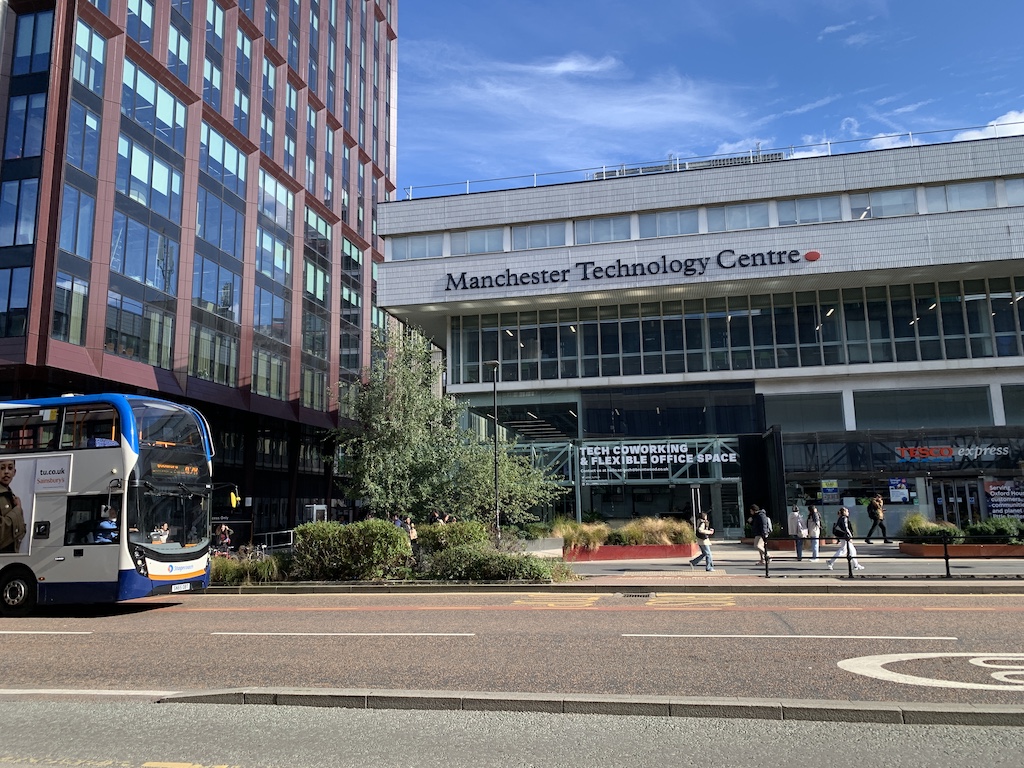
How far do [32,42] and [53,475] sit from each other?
25575mm

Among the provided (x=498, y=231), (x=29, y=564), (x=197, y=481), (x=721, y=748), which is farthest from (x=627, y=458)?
(x=721, y=748)

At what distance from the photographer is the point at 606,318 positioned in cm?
4028

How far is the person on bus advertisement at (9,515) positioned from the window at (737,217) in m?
31.9

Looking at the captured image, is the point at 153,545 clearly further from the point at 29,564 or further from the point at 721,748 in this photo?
the point at 721,748

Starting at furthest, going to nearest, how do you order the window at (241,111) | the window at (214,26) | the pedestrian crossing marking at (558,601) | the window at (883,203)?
the window at (241,111)
the window at (214,26)
the window at (883,203)
the pedestrian crossing marking at (558,601)

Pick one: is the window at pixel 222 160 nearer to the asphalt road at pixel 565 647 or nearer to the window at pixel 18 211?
the window at pixel 18 211

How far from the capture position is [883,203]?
121 ft

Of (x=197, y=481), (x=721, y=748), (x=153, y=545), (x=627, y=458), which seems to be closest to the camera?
(x=721, y=748)

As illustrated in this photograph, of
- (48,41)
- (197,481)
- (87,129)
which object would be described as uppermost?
(48,41)

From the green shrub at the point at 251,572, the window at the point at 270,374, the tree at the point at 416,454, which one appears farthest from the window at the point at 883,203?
the window at the point at 270,374

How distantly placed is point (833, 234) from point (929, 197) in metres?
5.02

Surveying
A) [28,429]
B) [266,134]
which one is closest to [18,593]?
[28,429]

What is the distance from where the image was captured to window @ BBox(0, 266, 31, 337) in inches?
1158

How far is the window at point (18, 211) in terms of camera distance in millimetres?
30250
